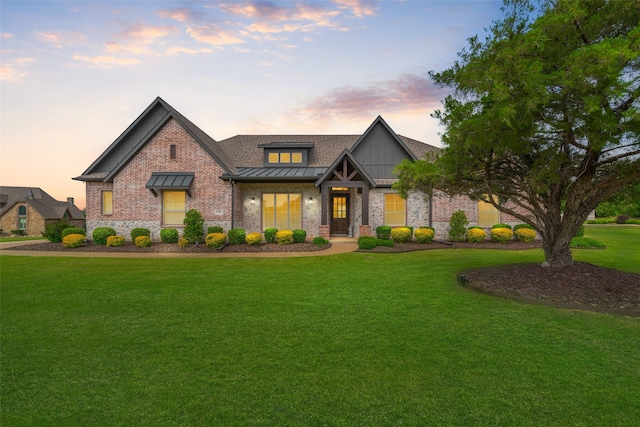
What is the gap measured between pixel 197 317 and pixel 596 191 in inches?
413

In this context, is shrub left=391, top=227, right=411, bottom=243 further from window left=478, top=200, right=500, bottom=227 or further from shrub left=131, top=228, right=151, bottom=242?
shrub left=131, top=228, right=151, bottom=242

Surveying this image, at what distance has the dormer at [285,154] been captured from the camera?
20.8m

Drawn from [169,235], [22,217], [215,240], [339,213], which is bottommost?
[215,240]

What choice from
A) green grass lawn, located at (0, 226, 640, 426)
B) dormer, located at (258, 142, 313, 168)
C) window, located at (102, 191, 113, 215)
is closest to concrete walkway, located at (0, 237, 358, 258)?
window, located at (102, 191, 113, 215)

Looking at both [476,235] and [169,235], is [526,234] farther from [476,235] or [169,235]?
[169,235]

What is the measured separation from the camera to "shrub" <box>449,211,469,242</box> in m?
18.2

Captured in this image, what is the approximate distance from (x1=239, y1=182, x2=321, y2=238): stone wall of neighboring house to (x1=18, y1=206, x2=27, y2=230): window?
4824 cm

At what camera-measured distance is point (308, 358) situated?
4.35 m

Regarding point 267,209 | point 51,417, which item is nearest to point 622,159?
point 51,417

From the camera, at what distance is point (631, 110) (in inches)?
217

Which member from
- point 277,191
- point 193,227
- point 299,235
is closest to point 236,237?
point 193,227

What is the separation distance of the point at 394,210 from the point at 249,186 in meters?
9.17

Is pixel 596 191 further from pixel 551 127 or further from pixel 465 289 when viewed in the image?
pixel 465 289

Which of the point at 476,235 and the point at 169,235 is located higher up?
the point at 169,235
